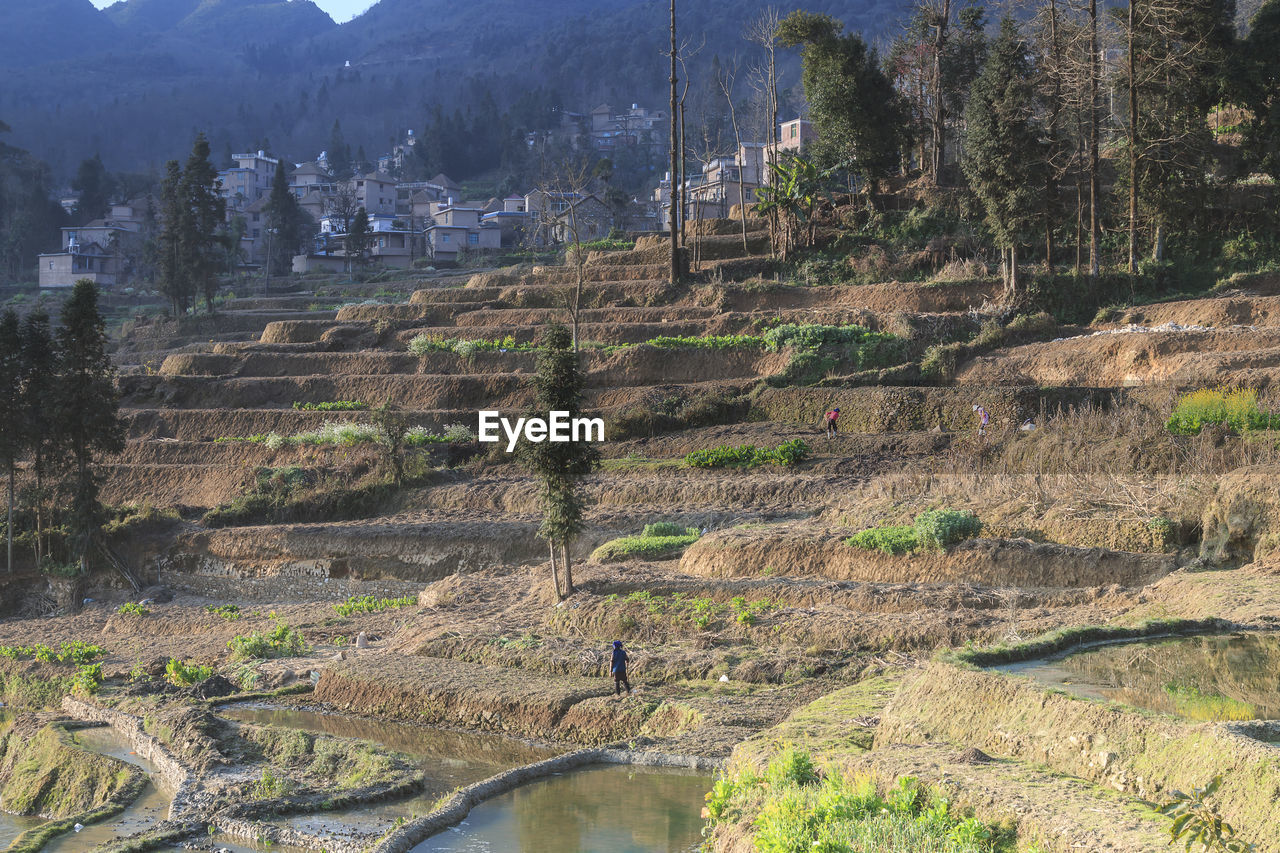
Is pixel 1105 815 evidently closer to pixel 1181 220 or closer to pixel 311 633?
pixel 311 633

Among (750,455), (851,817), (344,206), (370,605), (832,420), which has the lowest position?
(370,605)

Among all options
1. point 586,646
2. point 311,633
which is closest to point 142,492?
point 311,633

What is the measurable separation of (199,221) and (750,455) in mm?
44163

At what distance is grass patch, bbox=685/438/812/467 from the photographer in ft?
86.5

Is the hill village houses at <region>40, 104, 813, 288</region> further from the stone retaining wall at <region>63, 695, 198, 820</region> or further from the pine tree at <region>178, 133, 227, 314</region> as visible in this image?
the stone retaining wall at <region>63, 695, 198, 820</region>

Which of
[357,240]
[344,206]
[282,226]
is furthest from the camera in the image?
[344,206]

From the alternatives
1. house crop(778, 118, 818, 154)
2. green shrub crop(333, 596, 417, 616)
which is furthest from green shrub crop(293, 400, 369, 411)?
house crop(778, 118, 818, 154)

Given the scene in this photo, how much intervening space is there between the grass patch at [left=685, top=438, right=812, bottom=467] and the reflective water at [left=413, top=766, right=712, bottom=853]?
14844mm

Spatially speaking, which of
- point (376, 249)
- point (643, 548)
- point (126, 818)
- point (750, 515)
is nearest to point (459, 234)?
point (376, 249)

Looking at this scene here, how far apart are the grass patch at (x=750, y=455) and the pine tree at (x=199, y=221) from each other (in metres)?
39.3

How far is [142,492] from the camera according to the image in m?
31.9

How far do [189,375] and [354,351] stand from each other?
19.1ft

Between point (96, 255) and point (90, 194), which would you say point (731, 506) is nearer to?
point (96, 255)

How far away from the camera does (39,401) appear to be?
27406 millimetres
